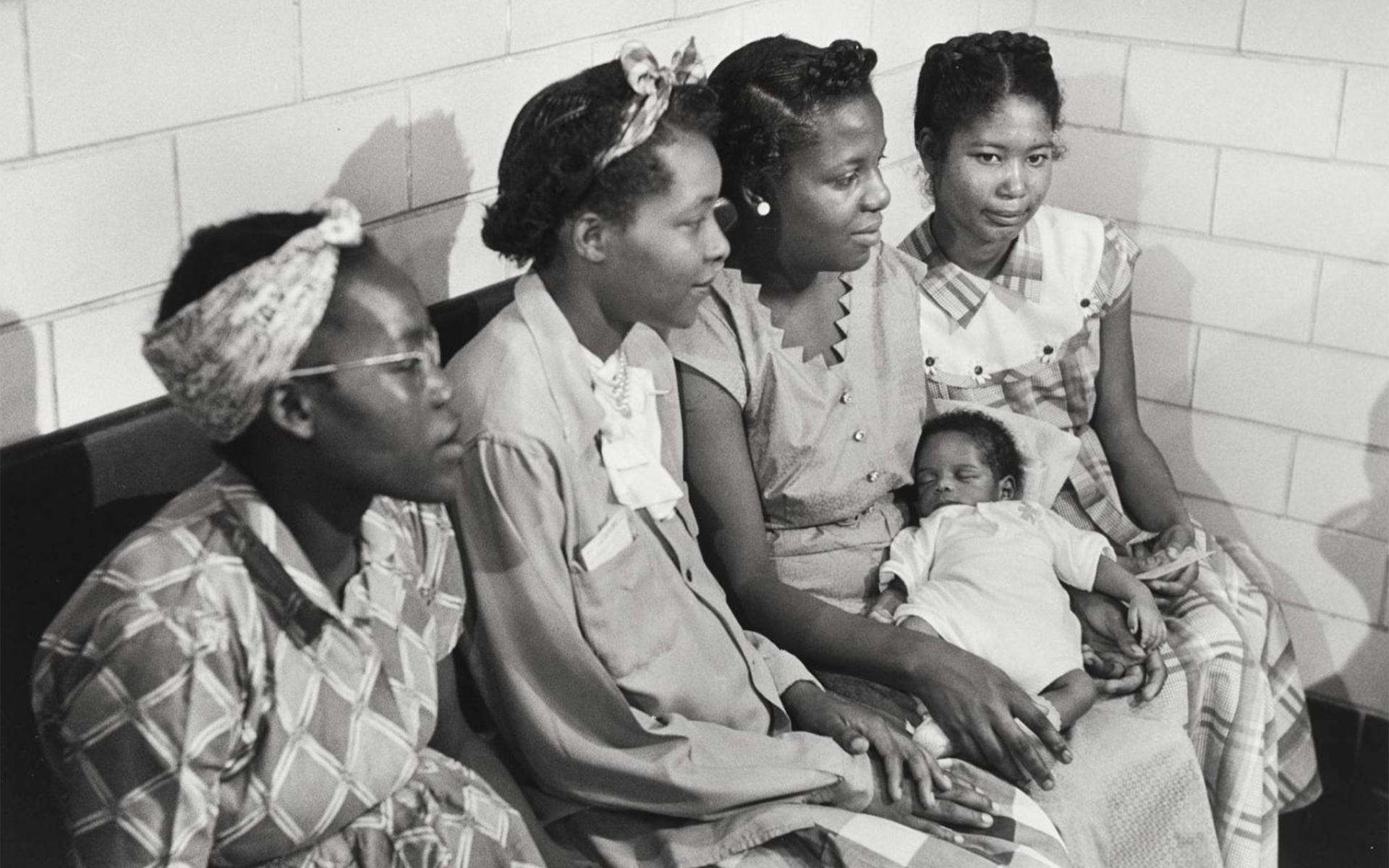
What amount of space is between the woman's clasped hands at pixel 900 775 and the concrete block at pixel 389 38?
43.8 inches

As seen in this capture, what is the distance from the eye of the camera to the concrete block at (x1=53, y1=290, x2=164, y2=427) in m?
2.03

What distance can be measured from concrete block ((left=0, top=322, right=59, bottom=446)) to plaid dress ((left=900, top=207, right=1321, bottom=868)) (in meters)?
1.59

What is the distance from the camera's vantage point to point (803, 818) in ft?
7.11

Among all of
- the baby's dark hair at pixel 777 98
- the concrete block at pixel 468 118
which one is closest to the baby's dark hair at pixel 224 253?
the concrete block at pixel 468 118

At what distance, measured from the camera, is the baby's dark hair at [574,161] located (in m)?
2.16

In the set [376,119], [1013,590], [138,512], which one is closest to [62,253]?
[138,512]

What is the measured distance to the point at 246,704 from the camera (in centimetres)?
167

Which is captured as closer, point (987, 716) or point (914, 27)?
point (987, 716)

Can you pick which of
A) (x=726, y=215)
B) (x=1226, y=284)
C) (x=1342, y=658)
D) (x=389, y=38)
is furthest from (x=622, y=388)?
(x=1342, y=658)

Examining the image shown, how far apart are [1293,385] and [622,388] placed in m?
2.11

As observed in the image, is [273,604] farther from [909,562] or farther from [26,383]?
[909,562]

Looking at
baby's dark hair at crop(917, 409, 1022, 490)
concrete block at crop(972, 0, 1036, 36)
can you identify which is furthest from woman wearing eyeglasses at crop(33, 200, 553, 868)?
concrete block at crop(972, 0, 1036, 36)

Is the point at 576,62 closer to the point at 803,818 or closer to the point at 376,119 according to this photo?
the point at 376,119

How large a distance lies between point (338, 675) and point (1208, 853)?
4.85ft
